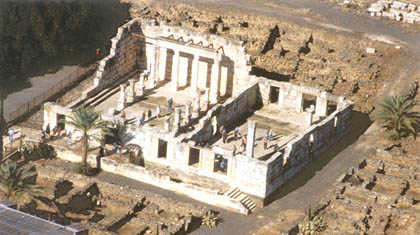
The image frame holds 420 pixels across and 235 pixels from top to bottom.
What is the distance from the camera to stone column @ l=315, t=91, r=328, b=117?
105062mm

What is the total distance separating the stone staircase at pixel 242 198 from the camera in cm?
9194

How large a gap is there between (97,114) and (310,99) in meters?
24.2

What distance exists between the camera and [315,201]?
92.9 m

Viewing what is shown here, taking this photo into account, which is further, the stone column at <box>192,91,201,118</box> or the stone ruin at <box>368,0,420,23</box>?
the stone ruin at <box>368,0,420,23</box>

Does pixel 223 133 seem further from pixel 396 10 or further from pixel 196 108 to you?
pixel 396 10

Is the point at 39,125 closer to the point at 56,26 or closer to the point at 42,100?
the point at 42,100

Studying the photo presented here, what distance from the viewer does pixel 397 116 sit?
102375mm

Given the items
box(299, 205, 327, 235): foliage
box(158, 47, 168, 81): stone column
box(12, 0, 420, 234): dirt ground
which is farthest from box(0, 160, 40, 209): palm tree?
box(158, 47, 168, 81): stone column

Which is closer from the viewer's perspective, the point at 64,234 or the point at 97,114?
the point at 64,234

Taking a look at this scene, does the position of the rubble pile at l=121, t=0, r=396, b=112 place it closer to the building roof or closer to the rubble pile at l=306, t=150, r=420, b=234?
the rubble pile at l=306, t=150, r=420, b=234

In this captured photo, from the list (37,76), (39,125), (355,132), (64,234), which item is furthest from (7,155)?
(355,132)

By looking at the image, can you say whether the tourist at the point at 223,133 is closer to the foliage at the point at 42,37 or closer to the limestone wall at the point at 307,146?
the limestone wall at the point at 307,146

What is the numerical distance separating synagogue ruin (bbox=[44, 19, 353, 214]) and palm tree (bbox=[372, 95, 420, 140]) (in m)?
3.30

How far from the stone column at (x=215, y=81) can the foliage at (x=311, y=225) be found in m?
22.7
